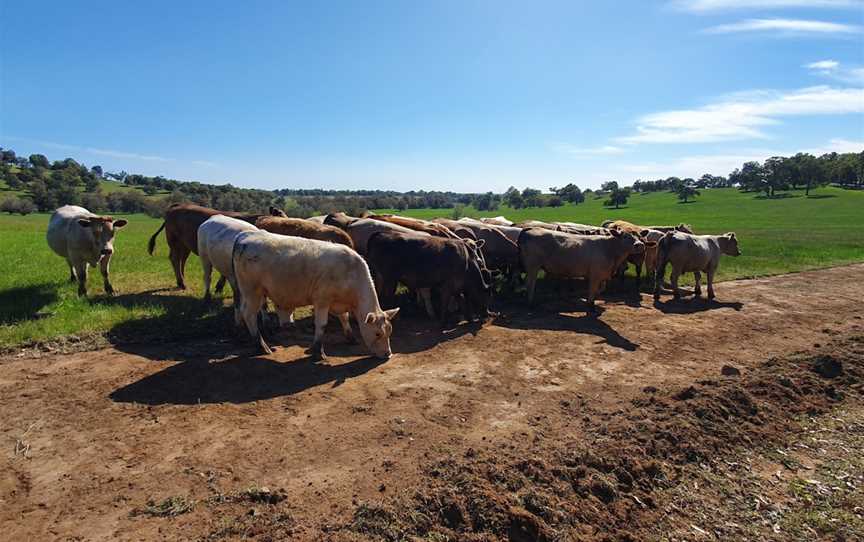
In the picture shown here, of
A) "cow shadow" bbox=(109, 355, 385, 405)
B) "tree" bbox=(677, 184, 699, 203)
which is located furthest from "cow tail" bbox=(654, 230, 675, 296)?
"tree" bbox=(677, 184, 699, 203)

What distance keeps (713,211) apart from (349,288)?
87.1 metres

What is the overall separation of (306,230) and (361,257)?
296 cm

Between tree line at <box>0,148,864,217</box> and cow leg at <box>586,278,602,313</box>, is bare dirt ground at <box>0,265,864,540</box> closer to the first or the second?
cow leg at <box>586,278,602,313</box>

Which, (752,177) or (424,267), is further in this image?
(752,177)

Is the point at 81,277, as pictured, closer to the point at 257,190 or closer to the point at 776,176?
the point at 257,190

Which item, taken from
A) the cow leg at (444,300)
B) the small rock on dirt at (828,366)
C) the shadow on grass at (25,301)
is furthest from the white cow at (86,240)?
the small rock on dirt at (828,366)

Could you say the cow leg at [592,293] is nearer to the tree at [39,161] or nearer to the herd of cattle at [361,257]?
the herd of cattle at [361,257]

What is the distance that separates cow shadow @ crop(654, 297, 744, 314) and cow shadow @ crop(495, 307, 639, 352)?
2232 millimetres

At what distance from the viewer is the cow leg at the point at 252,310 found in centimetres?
828

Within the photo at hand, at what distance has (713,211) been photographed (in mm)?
80000

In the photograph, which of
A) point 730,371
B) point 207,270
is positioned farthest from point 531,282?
point 207,270

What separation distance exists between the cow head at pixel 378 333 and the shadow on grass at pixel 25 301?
6.66 metres

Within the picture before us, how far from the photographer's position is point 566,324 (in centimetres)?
1162

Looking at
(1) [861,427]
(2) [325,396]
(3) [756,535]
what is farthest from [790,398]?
(2) [325,396]
